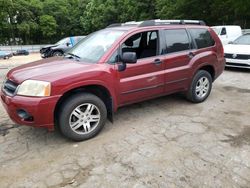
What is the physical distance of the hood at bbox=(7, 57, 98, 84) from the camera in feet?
11.6

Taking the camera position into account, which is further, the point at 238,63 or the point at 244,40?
the point at 244,40

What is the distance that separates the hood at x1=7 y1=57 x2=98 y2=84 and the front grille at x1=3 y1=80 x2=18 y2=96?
2.7 inches

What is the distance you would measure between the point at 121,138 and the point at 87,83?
1014mm

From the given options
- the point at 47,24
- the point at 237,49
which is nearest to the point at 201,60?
the point at 237,49

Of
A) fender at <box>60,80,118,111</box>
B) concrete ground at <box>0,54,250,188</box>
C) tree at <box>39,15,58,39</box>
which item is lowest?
concrete ground at <box>0,54,250,188</box>

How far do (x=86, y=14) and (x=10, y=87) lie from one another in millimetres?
47573

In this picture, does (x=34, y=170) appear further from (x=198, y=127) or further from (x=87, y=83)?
(x=198, y=127)

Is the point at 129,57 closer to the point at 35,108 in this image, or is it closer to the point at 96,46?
the point at 96,46

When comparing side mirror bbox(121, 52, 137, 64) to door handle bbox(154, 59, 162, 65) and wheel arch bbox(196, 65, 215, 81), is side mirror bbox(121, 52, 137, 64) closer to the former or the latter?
door handle bbox(154, 59, 162, 65)

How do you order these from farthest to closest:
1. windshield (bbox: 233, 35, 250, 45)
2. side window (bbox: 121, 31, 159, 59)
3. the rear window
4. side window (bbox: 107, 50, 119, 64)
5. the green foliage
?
the green foliage → windshield (bbox: 233, 35, 250, 45) → the rear window → side window (bbox: 121, 31, 159, 59) → side window (bbox: 107, 50, 119, 64)

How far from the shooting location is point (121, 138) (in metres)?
3.95

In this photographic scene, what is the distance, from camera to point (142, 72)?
14.3ft

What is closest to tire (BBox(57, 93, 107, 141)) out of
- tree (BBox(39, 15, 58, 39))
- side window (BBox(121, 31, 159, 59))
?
side window (BBox(121, 31, 159, 59))

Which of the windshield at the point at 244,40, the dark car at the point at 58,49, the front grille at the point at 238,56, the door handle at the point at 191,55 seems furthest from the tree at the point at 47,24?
the door handle at the point at 191,55
